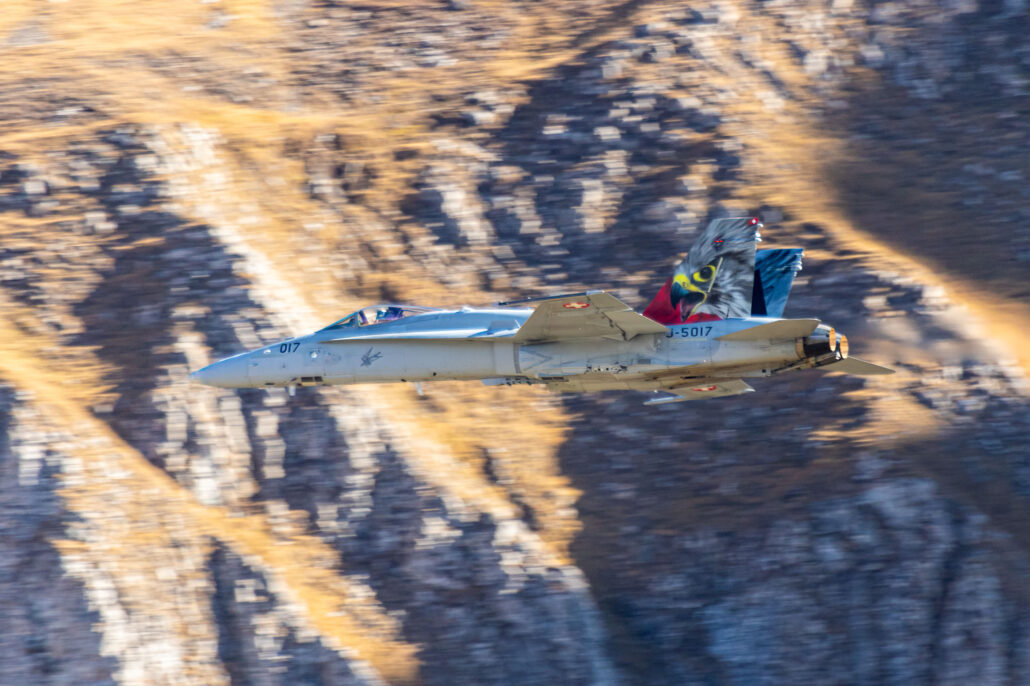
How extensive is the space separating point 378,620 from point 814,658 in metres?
11.8

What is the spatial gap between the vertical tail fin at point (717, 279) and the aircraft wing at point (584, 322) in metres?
1.77

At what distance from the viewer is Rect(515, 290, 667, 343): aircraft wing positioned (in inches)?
971

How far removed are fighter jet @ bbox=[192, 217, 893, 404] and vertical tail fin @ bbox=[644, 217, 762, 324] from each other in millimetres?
23

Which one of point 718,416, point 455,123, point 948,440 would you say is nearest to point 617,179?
point 455,123

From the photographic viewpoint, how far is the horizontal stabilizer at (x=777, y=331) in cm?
2456

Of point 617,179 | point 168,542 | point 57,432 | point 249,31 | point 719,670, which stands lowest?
point 719,670

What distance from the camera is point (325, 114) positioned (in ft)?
163

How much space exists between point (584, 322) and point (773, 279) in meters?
5.42

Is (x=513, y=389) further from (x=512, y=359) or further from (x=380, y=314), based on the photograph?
(x=512, y=359)

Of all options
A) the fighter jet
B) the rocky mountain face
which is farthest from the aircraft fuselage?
the rocky mountain face

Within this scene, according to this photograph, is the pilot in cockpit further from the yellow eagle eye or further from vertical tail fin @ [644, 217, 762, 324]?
the yellow eagle eye

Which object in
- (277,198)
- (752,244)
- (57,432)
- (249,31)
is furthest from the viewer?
(249,31)

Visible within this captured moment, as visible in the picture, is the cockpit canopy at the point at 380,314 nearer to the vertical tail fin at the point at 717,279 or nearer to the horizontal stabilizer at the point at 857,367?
the vertical tail fin at the point at 717,279

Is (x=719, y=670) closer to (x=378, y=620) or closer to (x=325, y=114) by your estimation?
(x=378, y=620)
